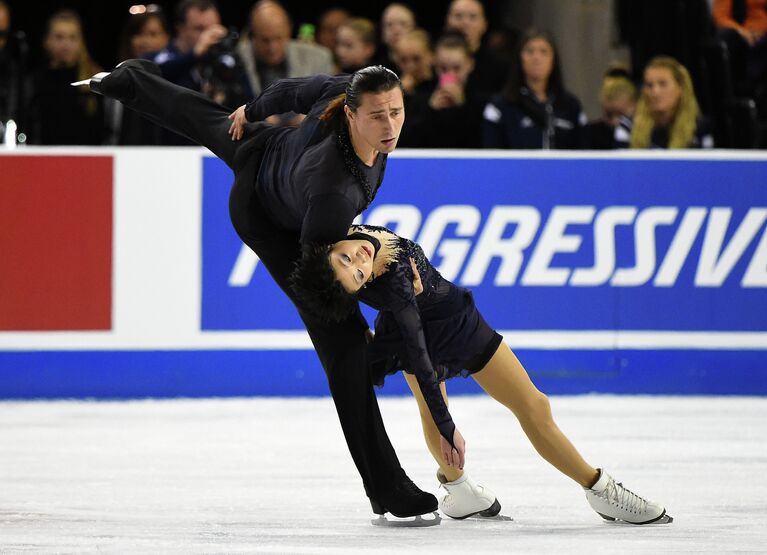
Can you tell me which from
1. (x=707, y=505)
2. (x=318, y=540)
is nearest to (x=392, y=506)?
(x=318, y=540)

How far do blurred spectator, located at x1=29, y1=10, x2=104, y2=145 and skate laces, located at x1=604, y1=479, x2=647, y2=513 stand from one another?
414cm

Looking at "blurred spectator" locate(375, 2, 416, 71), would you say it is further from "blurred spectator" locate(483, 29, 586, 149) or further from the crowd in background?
"blurred spectator" locate(483, 29, 586, 149)

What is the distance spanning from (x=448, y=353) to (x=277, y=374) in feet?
9.06

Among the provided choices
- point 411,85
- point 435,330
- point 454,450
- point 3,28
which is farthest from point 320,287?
point 3,28

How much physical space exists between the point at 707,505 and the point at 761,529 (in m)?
0.39

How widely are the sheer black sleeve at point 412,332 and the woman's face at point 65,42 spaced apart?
13.6ft

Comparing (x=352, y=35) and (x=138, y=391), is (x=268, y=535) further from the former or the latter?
(x=352, y=35)

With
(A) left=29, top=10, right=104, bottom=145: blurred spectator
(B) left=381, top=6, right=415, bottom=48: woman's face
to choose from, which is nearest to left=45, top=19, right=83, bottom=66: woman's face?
(A) left=29, top=10, right=104, bottom=145: blurred spectator

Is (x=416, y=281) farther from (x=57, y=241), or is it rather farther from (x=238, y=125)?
(x=57, y=241)

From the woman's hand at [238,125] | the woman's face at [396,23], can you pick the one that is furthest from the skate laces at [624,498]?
the woman's face at [396,23]

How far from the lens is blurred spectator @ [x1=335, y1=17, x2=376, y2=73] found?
24.3ft

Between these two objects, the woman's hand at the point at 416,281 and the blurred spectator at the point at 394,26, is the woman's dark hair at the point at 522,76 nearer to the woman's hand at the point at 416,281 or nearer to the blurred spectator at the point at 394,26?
the blurred spectator at the point at 394,26

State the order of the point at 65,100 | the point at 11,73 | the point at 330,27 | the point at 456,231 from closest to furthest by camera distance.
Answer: the point at 456,231 → the point at 65,100 → the point at 11,73 → the point at 330,27

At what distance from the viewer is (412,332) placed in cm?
374
